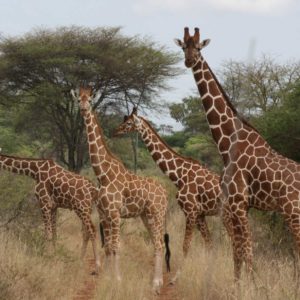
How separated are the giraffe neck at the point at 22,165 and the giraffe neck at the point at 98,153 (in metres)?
2.27

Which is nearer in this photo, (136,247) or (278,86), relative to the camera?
(136,247)

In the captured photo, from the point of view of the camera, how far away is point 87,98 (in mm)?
8805

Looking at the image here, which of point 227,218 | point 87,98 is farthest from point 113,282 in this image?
point 87,98

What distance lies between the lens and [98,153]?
879 cm

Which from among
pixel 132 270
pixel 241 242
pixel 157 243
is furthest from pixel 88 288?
pixel 241 242

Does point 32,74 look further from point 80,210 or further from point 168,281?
point 168,281

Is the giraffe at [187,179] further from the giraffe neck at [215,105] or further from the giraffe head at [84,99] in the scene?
the giraffe neck at [215,105]

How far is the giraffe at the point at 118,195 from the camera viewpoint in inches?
328

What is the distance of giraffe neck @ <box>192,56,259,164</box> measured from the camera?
250 inches

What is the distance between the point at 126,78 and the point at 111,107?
150 centimetres

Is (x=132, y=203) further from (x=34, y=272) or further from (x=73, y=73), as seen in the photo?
(x=73, y=73)

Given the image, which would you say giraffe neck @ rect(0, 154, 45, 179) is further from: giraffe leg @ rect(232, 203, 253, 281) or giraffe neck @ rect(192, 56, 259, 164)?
giraffe leg @ rect(232, 203, 253, 281)

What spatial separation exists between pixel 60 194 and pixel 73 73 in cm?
1013

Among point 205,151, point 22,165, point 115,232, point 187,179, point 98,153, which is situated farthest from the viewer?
point 205,151
